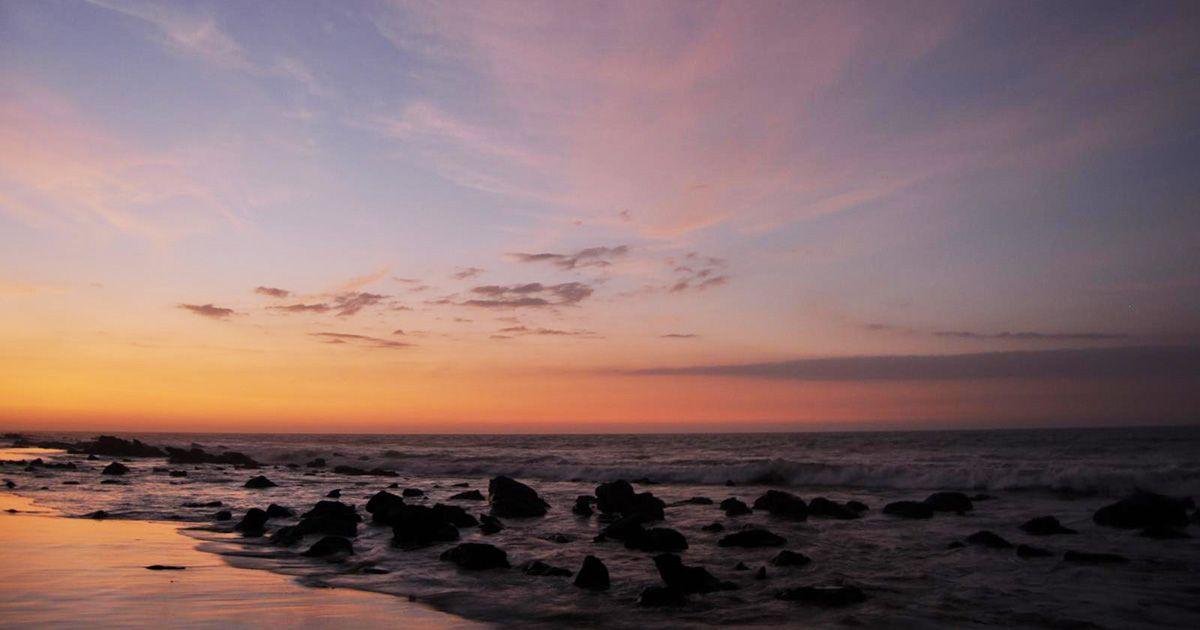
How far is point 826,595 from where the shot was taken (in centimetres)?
1134

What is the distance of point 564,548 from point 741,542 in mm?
4147

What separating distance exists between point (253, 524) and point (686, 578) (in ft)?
43.2

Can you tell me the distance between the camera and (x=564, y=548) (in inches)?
680

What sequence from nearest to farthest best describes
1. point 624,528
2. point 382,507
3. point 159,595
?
point 159,595 < point 624,528 < point 382,507

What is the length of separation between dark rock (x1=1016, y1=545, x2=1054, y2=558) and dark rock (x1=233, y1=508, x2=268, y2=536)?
18.3 meters

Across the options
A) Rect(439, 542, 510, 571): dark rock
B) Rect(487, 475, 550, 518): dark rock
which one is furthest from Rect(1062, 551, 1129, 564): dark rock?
Rect(487, 475, 550, 518): dark rock

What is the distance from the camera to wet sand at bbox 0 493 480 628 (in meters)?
9.19

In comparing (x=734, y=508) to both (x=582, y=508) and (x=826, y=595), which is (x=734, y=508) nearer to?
(x=582, y=508)

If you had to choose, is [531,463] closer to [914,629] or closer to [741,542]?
[741,542]

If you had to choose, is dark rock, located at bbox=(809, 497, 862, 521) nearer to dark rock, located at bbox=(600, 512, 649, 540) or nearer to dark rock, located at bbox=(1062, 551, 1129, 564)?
dark rock, located at bbox=(600, 512, 649, 540)

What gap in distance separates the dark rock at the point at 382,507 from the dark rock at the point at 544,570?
8661mm

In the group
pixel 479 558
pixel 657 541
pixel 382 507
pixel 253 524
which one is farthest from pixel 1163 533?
pixel 253 524

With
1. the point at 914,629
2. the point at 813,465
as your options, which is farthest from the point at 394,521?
the point at 813,465

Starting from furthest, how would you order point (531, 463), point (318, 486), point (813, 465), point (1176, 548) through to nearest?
point (531, 463), point (813, 465), point (318, 486), point (1176, 548)
